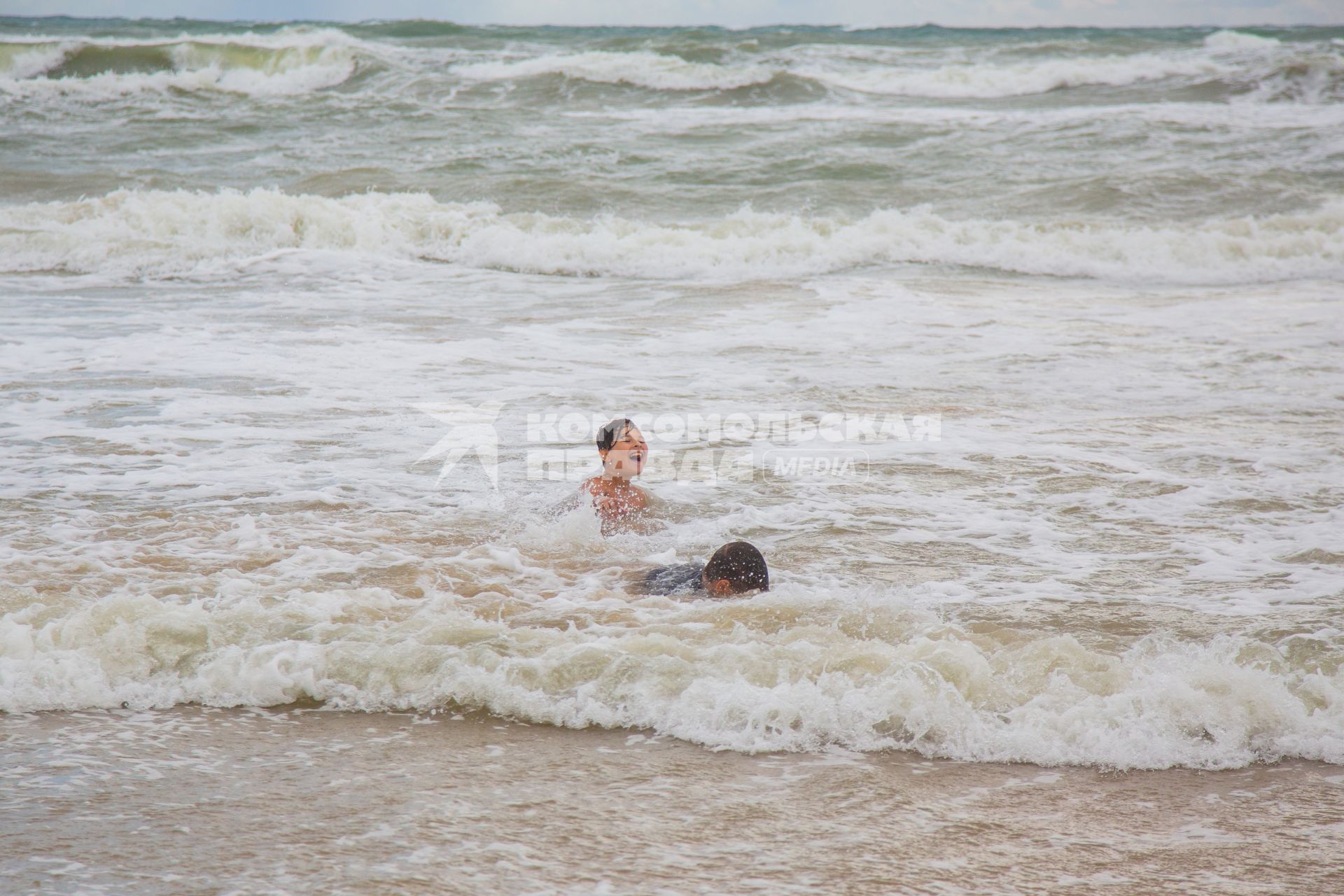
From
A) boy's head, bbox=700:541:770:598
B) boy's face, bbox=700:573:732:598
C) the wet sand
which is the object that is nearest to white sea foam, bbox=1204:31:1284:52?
boy's head, bbox=700:541:770:598

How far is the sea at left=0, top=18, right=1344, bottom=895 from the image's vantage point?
3.15m

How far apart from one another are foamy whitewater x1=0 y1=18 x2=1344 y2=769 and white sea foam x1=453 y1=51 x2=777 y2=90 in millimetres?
Answer: 4930

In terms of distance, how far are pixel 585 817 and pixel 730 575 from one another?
1769 mm

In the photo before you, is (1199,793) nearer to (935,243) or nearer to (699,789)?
(699,789)

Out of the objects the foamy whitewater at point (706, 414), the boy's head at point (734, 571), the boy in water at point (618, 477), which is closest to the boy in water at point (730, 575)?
the boy's head at point (734, 571)

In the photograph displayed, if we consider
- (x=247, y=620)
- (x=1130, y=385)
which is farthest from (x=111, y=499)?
(x=1130, y=385)

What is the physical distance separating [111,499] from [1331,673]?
19.4ft

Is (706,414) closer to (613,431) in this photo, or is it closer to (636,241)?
(613,431)

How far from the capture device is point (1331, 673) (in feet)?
13.5

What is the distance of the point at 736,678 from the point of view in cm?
399

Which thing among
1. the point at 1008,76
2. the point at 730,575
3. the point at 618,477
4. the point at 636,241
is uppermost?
the point at 1008,76

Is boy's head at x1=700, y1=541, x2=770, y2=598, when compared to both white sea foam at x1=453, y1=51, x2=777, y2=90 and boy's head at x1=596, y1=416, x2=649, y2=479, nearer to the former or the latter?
boy's head at x1=596, y1=416, x2=649, y2=479

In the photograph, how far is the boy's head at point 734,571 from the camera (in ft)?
15.7

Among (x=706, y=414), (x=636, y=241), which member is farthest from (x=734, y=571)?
(x=636, y=241)
